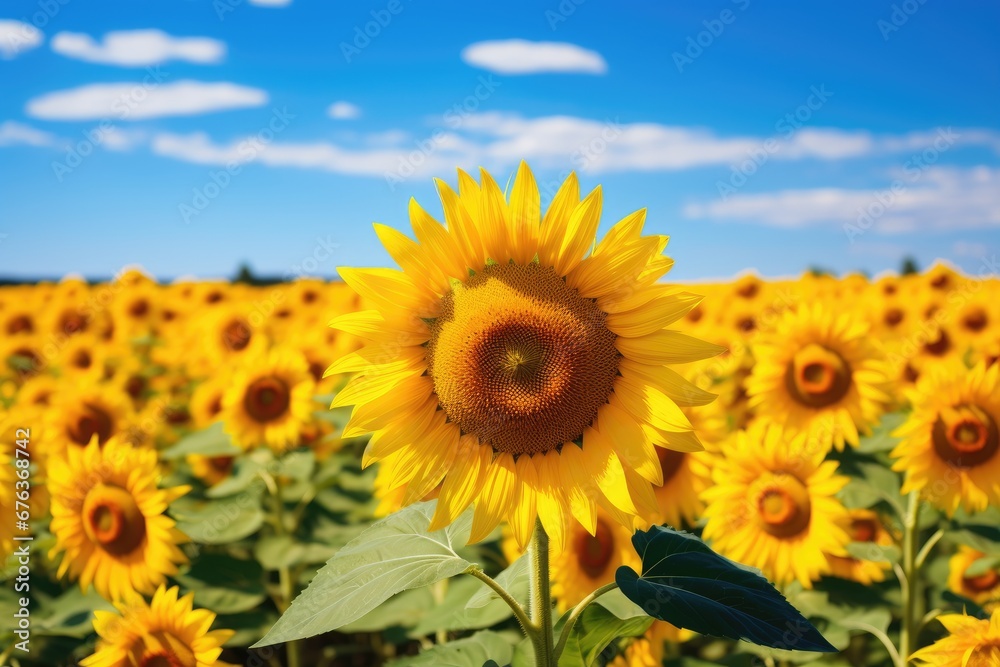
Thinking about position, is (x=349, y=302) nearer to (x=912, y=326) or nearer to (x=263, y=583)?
(x=263, y=583)

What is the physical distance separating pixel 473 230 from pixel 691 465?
2398 millimetres

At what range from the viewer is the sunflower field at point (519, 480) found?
2174mm

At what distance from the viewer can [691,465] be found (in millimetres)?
4148

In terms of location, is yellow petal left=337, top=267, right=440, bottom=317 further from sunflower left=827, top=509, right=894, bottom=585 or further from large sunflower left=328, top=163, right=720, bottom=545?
sunflower left=827, top=509, right=894, bottom=585

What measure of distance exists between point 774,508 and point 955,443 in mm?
992

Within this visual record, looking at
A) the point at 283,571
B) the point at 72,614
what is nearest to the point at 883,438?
the point at 283,571

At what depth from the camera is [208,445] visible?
4.87 meters

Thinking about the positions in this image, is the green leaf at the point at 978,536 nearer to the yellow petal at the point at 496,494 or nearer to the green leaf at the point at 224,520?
the yellow petal at the point at 496,494

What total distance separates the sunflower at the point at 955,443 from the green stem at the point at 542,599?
2.52 meters

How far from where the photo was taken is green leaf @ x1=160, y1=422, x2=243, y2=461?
475 cm

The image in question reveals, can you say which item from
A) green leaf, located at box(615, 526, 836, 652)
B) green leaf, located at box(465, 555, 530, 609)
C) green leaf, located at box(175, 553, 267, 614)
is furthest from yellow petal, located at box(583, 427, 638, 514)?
green leaf, located at box(175, 553, 267, 614)

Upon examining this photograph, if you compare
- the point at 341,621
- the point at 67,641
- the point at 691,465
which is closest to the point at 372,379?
the point at 341,621

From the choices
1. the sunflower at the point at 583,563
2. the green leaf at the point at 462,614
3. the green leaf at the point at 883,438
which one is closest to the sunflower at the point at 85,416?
the green leaf at the point at 462,614

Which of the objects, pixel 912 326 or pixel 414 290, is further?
pixel 912 326
